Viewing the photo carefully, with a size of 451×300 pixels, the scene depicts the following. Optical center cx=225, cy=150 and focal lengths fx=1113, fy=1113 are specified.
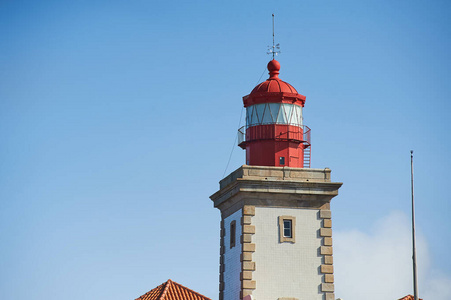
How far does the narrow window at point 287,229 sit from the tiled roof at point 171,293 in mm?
3768

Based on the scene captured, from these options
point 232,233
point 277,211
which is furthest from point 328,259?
point 232,233

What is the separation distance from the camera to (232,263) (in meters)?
34.2

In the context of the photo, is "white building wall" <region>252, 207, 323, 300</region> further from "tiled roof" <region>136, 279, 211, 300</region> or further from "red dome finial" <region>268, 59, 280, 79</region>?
"red dome finial" <region>268, 59, 280, 79</region>

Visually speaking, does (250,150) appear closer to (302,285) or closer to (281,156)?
(281,156)

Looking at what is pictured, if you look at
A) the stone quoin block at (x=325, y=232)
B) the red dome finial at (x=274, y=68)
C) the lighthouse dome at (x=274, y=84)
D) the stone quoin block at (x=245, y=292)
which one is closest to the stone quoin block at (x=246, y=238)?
the stone quoin block at (x=245, y=292)

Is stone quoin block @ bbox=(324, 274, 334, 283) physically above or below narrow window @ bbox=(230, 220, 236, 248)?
below

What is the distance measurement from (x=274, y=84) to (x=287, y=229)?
4669 millimetres

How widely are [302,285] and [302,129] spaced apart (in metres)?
4.99

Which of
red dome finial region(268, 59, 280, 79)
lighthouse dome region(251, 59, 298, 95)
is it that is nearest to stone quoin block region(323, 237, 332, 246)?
lighthouse dome region(251, 59, 298, 95)

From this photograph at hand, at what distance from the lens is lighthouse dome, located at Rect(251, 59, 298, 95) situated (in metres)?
34.7

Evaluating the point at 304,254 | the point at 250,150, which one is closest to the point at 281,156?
the point at 250,150

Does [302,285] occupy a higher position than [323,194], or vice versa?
[323,194]

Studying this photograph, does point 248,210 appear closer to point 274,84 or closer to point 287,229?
point 287,229

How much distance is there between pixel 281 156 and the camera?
112 feet
